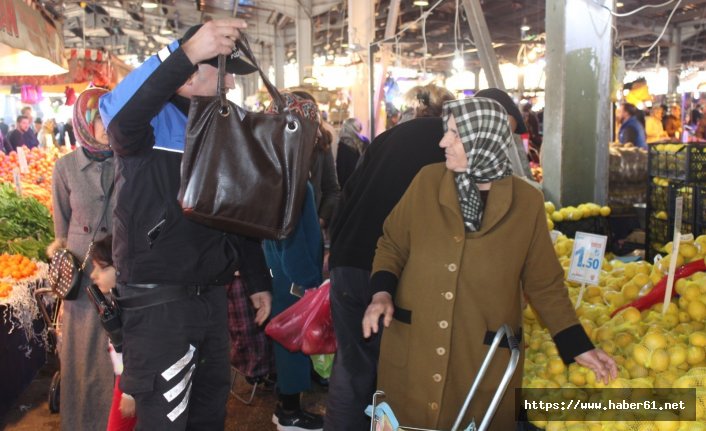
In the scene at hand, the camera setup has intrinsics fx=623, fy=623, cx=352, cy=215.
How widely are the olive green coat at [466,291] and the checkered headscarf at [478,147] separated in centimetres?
4

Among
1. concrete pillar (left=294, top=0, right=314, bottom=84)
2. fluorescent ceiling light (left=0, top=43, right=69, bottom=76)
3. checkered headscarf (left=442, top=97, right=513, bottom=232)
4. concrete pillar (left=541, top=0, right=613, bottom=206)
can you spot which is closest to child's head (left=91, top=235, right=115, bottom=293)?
checkered headscarf (left=442, top=97, right=513, bottom=232)

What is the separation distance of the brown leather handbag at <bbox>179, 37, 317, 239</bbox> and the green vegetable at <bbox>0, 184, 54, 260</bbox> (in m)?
3.48

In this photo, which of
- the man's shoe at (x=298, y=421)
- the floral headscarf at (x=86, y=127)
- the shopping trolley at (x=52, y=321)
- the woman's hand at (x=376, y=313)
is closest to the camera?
the woman's hand at (x=376, y=313)

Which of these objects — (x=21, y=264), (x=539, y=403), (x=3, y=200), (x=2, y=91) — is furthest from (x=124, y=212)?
(x=2, y=91)

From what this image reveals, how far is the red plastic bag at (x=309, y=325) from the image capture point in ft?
11.2

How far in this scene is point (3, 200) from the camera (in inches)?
209

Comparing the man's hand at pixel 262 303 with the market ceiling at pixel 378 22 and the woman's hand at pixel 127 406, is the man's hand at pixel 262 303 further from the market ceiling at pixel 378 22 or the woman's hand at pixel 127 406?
the market ceiling at pixel 378 22

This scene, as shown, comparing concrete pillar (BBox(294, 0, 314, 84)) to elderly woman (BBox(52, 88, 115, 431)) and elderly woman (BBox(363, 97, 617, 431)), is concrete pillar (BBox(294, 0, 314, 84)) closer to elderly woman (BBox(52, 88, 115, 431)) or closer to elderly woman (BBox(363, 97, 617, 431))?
elderly woman (BBox(52, 88, 115, 431))

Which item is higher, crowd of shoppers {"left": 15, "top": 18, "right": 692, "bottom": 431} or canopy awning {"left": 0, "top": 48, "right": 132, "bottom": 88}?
canopy awning {"left": 0, "top": 48, "right": 132, "bottom": 88}

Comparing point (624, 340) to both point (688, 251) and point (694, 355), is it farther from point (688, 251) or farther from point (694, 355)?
point (688, 251)

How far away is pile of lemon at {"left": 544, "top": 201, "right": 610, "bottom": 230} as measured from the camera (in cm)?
505

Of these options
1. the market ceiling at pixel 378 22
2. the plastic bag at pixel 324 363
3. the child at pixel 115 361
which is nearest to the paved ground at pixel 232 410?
the plastic bag at pixel 324 363

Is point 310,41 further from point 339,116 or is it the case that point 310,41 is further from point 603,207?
point 603,207

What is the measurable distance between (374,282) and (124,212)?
967 mm
